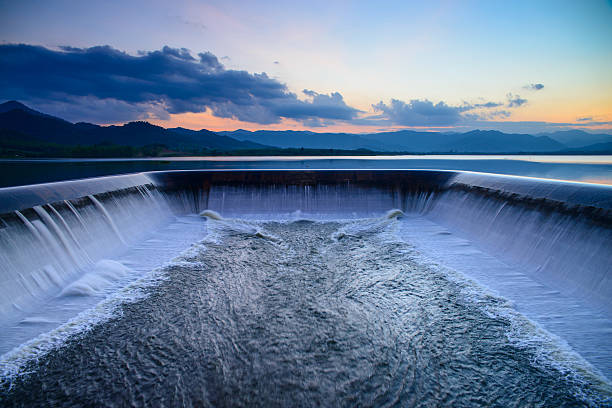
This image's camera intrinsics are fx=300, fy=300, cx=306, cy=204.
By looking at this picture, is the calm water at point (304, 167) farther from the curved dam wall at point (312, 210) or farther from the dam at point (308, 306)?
the dam at point (308, 306)

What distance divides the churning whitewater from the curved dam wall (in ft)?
4.36

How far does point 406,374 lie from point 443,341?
0.75 metres

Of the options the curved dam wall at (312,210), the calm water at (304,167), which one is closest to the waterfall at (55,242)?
the curved dam wall at (312,210)

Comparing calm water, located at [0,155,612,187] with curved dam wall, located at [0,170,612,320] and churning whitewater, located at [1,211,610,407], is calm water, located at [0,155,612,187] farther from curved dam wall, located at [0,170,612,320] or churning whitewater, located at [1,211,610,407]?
churning whitewater, located at [1,211,610,407]

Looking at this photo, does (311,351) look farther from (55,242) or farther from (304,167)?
(304,167)

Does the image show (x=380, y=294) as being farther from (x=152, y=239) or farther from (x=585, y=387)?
(x=152, y=239)

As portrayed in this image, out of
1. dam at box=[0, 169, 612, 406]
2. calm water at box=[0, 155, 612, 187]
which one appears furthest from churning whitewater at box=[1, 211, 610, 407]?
calm water at box=[0, 155, 612, 187]

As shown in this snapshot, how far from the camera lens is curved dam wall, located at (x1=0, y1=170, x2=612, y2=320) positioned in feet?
13.2

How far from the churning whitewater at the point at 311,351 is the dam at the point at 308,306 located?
17mm

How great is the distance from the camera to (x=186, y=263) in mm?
5406

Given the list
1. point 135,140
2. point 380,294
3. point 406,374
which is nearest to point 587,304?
point 380,294

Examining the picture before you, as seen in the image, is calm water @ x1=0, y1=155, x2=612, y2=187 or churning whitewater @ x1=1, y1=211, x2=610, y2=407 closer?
churning whitewater @ x1=1, y1=211, x2=610, y2=407

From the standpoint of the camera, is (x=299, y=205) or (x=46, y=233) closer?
(x=46, y=233)

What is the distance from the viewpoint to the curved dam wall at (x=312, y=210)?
13.2 feet
